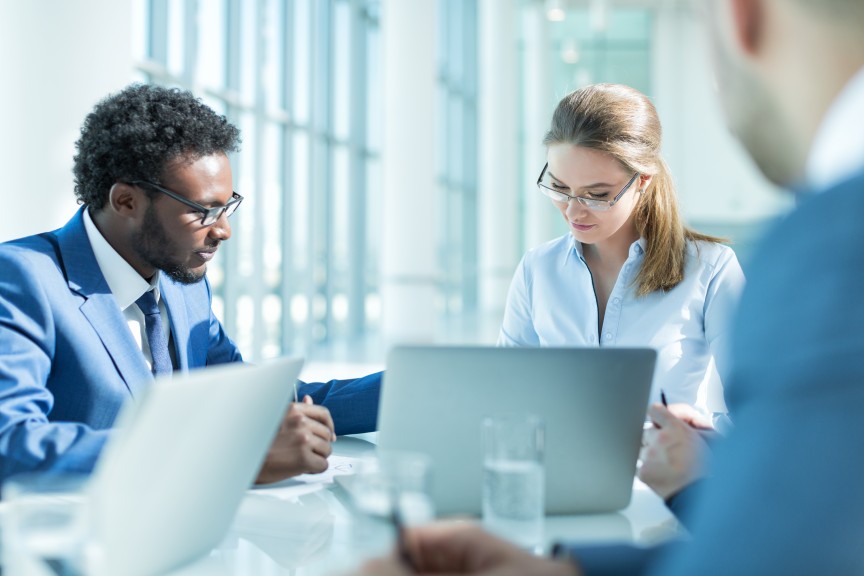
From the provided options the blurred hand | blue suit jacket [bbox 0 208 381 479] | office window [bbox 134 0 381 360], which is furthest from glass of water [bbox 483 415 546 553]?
office window [bbox 134 0 381 360]

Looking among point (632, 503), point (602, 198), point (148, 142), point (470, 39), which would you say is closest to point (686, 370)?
point (602, 198)

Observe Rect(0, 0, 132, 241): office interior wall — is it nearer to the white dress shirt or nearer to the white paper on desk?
the white dress shirt

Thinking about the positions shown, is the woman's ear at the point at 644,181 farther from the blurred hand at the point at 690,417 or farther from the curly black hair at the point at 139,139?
the curly black hair at the point at 139,139

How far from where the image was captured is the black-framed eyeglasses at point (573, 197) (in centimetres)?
230

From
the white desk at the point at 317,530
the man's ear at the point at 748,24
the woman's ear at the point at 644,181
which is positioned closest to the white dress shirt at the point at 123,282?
the white desk at the point at 317,530

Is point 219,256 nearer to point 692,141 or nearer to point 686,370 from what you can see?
point 686,370

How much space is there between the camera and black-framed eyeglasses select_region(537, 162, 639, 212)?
2.30 m

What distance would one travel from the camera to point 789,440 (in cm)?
54

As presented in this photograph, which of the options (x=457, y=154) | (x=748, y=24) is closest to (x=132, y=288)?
(x=748, y=24)

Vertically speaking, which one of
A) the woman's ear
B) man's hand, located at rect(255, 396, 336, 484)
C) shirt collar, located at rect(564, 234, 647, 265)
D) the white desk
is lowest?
the white desk

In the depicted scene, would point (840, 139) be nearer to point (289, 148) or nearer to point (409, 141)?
point (289, 148)

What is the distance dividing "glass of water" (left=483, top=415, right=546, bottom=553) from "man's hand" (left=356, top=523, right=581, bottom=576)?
13.1 inches

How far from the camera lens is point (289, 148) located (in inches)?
302

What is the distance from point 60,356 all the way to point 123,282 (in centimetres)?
25
